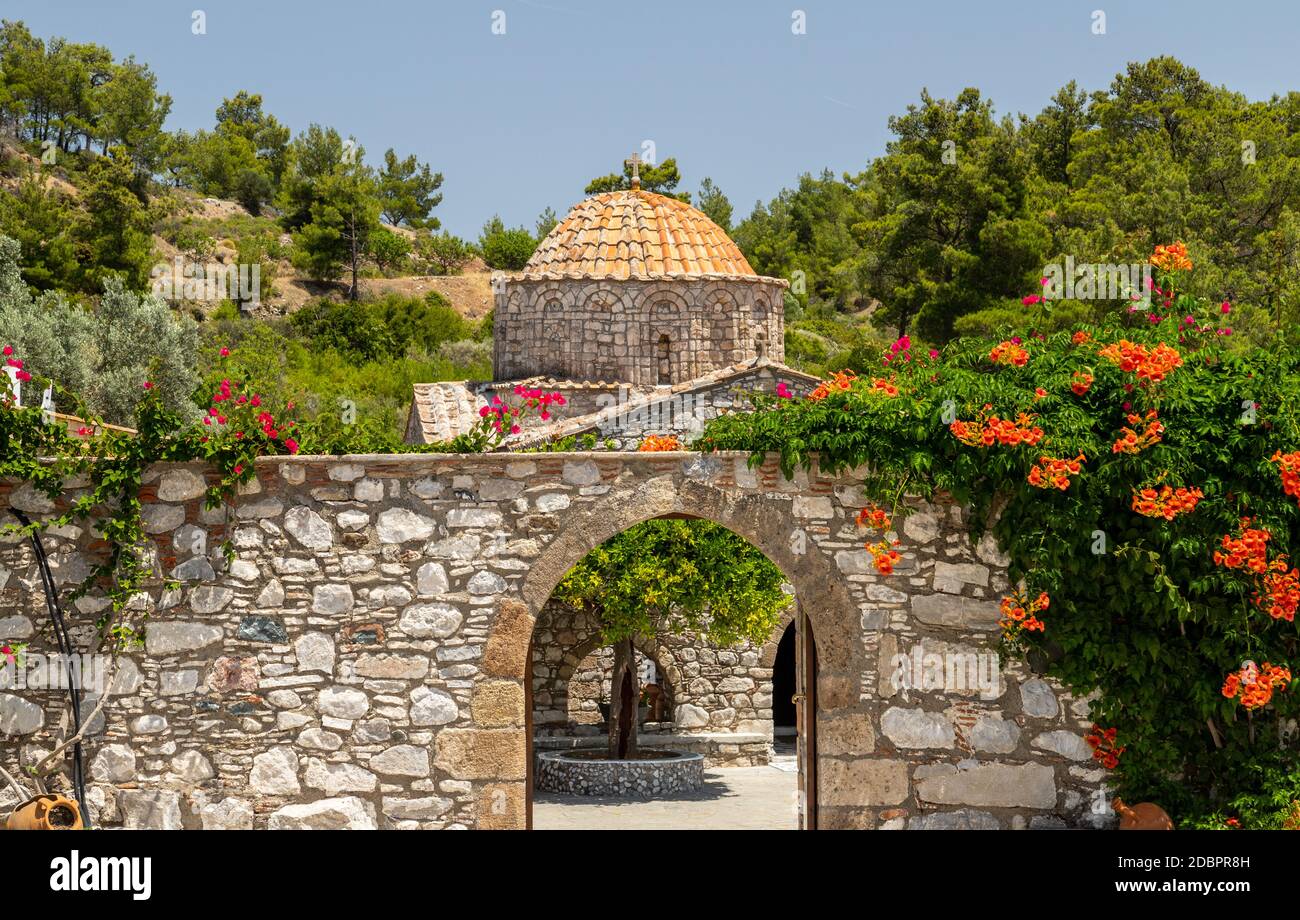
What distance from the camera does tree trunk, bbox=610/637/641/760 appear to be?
16.1 metres

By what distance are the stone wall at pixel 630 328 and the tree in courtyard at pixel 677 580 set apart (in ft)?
22.9

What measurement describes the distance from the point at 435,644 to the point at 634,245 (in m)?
15.3

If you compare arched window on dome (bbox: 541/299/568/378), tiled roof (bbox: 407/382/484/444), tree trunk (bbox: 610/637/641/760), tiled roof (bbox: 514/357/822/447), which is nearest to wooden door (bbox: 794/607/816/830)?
tree trunk (bbox: 610/637/641/760)

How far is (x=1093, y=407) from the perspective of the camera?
326 inches

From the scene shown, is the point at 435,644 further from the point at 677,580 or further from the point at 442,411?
the point at 442,411

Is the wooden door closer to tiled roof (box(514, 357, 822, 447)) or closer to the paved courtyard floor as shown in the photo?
the paved courtyard floor

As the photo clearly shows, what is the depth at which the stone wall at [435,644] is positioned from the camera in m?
8.37

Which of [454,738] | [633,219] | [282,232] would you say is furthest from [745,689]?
[282,232]

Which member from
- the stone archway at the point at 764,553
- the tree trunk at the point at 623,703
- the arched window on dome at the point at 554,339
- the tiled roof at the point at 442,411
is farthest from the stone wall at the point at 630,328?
the stone archway at the point at 764,553

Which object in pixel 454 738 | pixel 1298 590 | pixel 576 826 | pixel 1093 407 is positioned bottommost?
pixel 576 826

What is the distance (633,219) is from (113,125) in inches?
1407

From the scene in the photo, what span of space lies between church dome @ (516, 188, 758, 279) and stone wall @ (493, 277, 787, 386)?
225 millimetres

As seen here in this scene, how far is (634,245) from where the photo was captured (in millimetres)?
23016

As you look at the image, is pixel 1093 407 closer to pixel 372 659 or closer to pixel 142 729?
pixel 372 659
